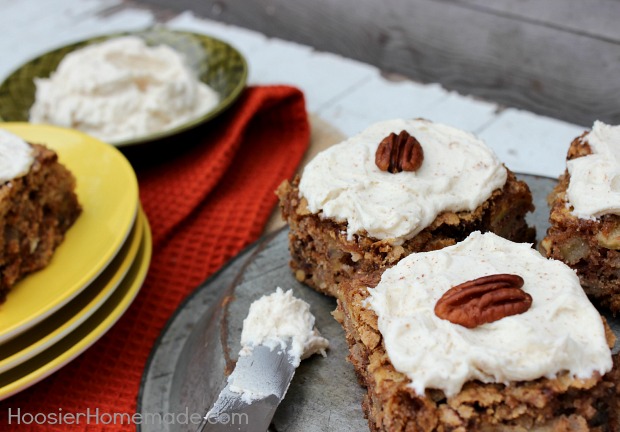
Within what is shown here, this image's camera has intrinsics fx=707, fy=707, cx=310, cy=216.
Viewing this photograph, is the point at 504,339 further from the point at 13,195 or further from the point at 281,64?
the point at 281,64

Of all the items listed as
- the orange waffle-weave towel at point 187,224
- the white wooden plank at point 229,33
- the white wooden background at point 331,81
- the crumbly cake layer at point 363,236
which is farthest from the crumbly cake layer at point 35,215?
the white wooden plank at point 229,33

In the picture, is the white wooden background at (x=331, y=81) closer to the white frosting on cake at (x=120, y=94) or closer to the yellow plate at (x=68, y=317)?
the white frosting on cake at (x=120, y=94)

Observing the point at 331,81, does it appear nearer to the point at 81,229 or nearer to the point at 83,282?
the point at 81,229

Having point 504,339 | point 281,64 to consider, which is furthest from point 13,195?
point 281,64

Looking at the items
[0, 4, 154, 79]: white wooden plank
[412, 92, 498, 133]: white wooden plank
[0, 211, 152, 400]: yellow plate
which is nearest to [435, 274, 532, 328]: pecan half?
[0, 211, 152, 400]: yellow plate

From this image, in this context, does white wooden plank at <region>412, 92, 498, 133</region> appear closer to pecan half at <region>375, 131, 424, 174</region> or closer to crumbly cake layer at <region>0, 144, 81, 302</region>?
pecan half at <region>375, 131, 424, 174</region>
